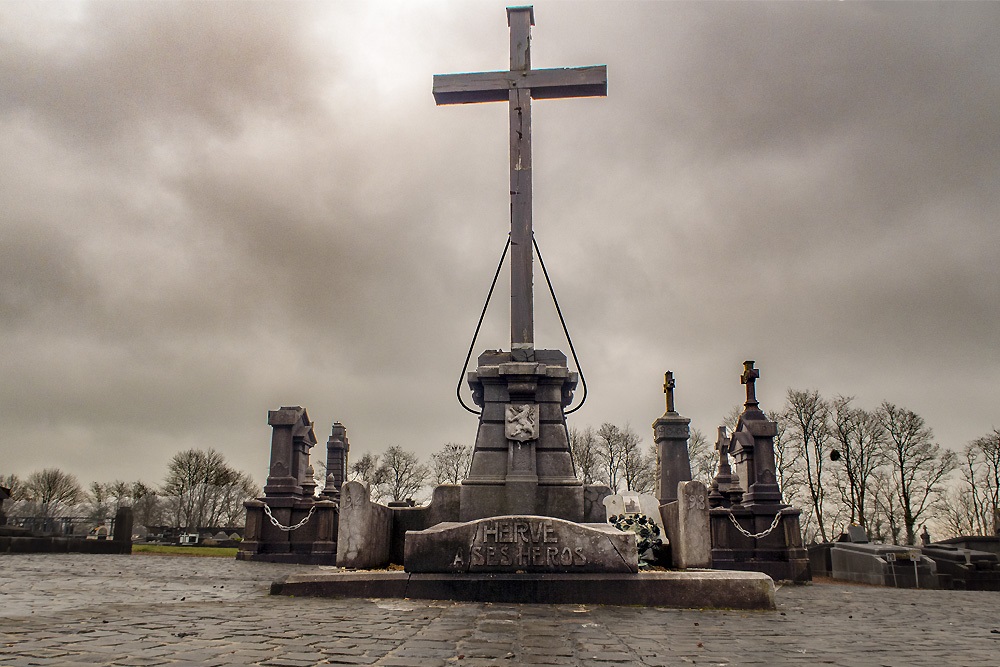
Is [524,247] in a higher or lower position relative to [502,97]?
lower

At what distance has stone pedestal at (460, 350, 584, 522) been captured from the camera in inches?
410

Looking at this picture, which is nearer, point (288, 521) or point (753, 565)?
point (753, 565)

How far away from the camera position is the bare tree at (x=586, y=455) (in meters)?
51.9

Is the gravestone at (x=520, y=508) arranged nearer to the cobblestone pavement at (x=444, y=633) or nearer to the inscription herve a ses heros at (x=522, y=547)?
the inscription herve a ses heros at (x=522, y=547)

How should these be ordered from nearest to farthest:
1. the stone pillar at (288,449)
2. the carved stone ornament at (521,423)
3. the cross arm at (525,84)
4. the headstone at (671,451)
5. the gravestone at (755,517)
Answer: the carved stone ornament at (521,423) → the cross arm at (525,84) → the gravestone at (755,517) → the stone pillar at (288,449) → the headstone at (671,451)

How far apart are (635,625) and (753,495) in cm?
1365

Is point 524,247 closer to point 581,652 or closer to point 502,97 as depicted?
point 502,97

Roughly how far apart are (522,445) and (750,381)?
1197 cm

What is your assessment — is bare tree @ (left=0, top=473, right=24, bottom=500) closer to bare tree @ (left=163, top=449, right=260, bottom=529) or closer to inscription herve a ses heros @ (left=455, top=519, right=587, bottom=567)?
bare tree @ (left=163, top=449, right=260, bottom=529)

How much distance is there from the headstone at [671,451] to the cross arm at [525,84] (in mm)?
12365

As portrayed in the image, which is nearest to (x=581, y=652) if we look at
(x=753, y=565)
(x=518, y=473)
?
(x=518, y=473)

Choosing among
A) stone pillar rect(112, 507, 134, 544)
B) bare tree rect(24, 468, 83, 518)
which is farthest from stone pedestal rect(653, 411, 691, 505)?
bare tree rect(24, 468, 83, 518)

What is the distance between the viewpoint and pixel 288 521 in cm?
1930

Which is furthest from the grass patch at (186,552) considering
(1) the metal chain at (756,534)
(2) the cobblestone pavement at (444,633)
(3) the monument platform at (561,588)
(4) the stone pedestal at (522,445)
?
(3) the monument platform at (561,588)
